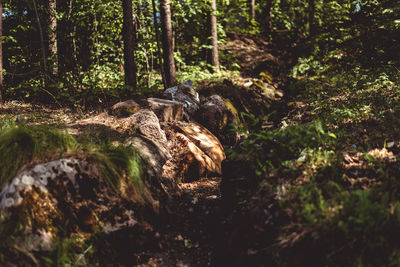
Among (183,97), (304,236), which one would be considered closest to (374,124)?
(304,236)

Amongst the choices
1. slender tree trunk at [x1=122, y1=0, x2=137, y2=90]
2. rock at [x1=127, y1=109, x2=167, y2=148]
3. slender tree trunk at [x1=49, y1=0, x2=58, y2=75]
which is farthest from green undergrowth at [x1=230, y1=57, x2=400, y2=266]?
slender tree trunk at [x1=49, y1=0, x2=58, y2=75]

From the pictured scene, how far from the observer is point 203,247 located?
3.46m

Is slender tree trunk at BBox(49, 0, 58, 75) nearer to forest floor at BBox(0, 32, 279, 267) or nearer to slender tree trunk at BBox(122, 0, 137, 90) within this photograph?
slender tree trunk at BBox(122, 0, 137, 90)

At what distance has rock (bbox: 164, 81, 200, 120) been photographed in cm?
758

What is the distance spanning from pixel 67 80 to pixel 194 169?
Answer: 6.09 m

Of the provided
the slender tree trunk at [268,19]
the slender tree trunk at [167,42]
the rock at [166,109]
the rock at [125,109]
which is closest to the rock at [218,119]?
the rock at [166,109]

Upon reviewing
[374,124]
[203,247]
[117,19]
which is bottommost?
[203,247]

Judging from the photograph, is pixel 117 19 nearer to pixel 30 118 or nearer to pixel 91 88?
pixel 91 88

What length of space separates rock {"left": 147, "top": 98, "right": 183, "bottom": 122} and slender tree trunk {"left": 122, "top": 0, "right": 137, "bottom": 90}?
2903 millimetres

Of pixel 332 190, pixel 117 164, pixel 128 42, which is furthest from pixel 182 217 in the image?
pixel 128 42

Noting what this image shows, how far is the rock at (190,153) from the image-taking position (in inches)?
212

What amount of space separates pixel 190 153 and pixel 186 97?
2713 millimetres

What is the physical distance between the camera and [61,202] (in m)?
3.08

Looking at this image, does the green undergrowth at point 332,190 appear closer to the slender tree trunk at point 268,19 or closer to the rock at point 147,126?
the rock at point 147,126
